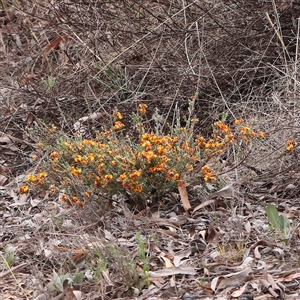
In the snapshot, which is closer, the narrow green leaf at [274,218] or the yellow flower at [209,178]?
the narrow green leaf at [274,218]

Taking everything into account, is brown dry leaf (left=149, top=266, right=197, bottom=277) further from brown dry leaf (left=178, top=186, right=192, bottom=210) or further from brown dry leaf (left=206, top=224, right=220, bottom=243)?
brown dry leaf (left=178, top=186, right=192, bottom=210)

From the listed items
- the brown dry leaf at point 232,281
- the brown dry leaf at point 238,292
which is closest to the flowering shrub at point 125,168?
the brown dry leaf at point 232,281

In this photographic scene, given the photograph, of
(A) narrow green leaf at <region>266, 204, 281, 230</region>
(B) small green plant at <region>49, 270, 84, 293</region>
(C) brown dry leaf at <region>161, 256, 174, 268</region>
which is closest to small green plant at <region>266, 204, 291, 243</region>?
(A) narrow green leaf at <region>266, 204, 281, 230</region>

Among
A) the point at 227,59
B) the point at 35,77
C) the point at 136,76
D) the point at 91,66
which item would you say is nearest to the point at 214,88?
the point at 227,59

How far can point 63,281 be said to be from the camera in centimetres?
296

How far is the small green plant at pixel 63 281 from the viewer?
2947 mm

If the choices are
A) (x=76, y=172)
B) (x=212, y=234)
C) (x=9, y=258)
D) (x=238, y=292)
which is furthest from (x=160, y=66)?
(x=238, y=292)

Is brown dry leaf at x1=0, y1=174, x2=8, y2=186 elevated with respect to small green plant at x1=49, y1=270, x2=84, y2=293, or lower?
lower

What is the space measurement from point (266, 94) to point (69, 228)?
238cm

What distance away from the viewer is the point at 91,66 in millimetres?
5969

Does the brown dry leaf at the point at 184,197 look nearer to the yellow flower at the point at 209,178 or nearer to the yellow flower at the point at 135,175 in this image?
the yellow flower at the point at 209,178

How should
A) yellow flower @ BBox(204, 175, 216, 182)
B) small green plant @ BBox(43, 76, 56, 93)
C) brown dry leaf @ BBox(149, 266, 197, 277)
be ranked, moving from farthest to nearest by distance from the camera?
small green plant @ BBox(43, 76, 56, 93)
yellow flower @ BBox(204, 175, 216, 182)
brown dry leaf @ BBox(149, 266, 197, 277)

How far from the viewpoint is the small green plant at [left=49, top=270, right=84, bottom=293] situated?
2947 millimetres

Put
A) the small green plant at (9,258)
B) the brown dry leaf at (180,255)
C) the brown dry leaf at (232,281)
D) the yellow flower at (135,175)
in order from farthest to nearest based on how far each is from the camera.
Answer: the yellow flower at (135,175), the small green plant at (9,258), the brown dry leaf at (180,255), the brown dry leaf at (232,281)
